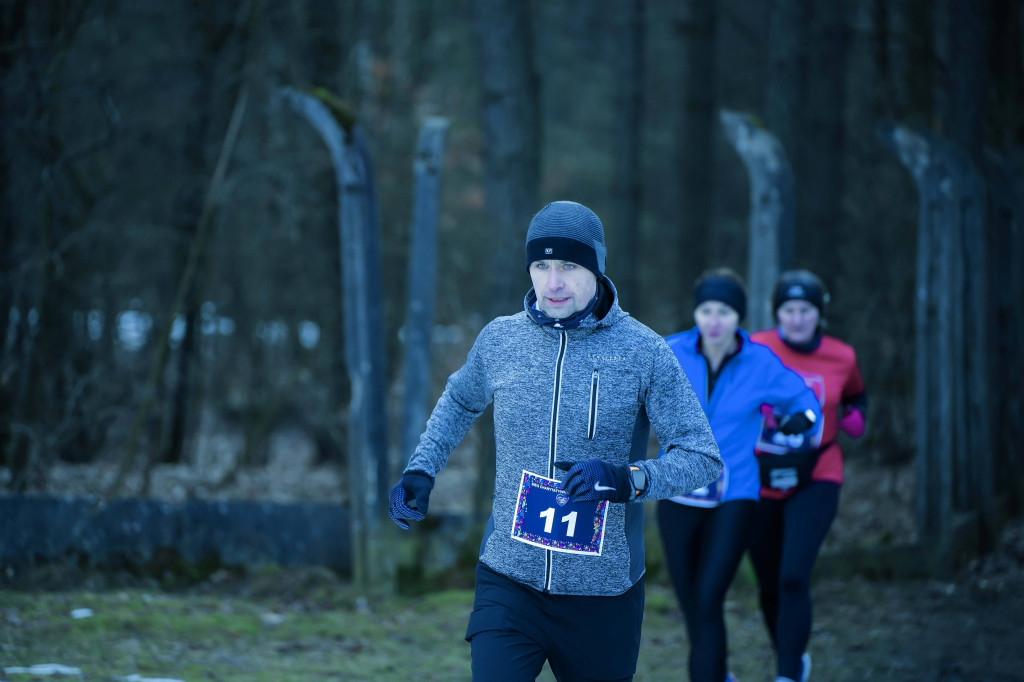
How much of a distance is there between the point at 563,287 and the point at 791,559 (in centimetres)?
263

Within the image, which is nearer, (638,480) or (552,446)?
(638,480)

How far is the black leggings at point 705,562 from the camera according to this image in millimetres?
4742

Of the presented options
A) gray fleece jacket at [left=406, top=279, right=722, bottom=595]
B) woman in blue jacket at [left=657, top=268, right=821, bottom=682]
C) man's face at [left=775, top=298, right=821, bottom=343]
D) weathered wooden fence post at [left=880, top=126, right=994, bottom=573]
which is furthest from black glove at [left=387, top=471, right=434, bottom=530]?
weathered wooden fence post at [left=880, top=126, right=994, bottom=573]

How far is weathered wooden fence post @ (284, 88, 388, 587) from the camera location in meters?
7.46

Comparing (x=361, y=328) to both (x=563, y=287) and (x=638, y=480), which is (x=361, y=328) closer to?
(x=563, y=287)

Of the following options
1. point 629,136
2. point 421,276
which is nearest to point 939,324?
point 421,276

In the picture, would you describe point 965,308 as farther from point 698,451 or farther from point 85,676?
point 85,676

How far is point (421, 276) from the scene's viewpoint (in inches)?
309

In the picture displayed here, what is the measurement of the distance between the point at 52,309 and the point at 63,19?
2370 millimetres

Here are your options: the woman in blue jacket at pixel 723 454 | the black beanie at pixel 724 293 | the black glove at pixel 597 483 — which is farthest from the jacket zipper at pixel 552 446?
the black beanie at pixel 724 293

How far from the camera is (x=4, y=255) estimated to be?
8867 mm

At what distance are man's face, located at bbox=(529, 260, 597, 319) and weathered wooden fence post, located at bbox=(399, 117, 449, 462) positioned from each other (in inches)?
181

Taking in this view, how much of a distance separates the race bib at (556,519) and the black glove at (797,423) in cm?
208

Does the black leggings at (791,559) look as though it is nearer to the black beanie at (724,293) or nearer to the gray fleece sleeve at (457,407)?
the black beanie at (724,293)
